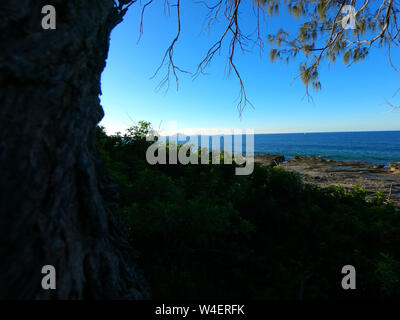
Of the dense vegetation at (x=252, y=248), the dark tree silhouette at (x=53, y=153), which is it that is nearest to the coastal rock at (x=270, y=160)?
the dense vegetation at (x=252, y=248)

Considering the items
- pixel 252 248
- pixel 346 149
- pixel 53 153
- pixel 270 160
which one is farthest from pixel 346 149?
pixel 53 153

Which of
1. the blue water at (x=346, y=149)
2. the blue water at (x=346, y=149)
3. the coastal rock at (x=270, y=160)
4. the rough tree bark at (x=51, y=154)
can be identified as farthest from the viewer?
the blue water at (x=346, y=149)

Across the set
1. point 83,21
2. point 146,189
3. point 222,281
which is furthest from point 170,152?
point 83,21

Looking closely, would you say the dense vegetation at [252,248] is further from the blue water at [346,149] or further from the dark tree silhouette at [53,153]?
the blue water at [346,149]

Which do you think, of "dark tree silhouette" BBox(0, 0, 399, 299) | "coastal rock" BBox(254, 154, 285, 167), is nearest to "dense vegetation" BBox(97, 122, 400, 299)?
"dark tree silhouette" BBox(0, 0, 399, 299)

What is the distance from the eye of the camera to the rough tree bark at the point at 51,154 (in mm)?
848

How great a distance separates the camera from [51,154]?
0.98 metres

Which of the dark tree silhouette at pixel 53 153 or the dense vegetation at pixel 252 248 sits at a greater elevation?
the dark tree silhouette at pixel 53 153

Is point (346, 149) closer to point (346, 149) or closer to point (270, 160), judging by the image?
point (346, 149)

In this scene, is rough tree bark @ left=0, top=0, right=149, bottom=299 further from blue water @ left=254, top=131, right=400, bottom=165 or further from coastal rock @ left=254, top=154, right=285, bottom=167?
blue water @ left=254, top=131, right=400, bottom=165

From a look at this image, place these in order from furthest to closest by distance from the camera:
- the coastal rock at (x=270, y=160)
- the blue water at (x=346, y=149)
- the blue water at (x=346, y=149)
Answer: the blue water at (x=346, y=149) < the blue water at (x=346, y=149) < the coastal rock at (x=270, y=160)

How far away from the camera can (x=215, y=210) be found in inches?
105
